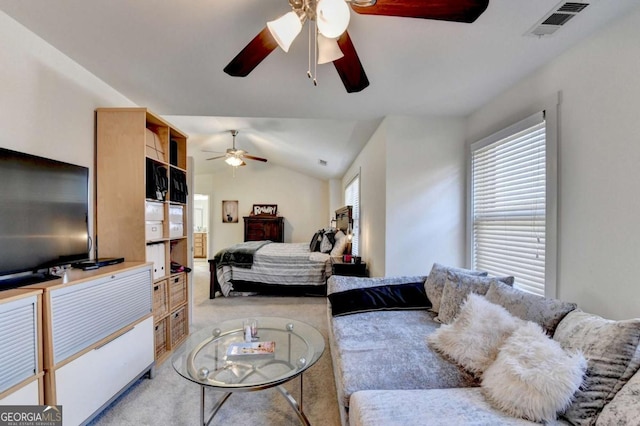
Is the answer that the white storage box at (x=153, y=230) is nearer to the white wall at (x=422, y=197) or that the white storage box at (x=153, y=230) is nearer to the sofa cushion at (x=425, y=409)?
the sofa cushion at (x=425, y=409)

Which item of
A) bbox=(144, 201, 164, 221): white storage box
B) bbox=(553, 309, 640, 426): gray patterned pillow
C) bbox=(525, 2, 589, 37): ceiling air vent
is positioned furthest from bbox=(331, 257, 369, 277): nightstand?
bbox=(525, 2, 589, 37): ceiling air vent

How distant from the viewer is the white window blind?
1.93 meters

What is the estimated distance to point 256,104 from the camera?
103 inches

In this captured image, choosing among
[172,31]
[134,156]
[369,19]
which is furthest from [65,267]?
[369,19]

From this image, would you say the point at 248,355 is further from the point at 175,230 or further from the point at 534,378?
the point at 175,230

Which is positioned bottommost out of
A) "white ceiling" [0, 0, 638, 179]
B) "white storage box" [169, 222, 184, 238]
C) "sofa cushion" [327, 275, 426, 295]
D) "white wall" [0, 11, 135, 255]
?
"sofa cushion" [327, 275, 426, 295]

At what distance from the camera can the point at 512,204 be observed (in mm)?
2199

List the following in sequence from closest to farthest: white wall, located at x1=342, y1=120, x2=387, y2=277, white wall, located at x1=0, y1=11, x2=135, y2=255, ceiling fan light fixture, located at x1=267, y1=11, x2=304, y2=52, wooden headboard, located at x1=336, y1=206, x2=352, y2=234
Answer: ceiling fan light fixture, located at x1=267, y1=11, x2=304, y2=52, white wall, located at x1=0, y1=11, x2=135, y2=255, white wall, located at x1=342, y1=120, x2=387, y2=277, wooden headboard, located at x1=336, y1=206, x2=352, y2=234

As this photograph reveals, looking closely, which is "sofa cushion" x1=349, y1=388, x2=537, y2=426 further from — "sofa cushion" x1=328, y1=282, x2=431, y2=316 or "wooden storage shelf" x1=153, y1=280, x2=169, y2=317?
"wooden storage shelf" x1=153, y1=280, x2=169, y2=317

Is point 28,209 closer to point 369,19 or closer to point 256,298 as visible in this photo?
point 369,19

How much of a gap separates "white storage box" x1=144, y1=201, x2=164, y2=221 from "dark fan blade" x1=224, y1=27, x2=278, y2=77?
4.48ft

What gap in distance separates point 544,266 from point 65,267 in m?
3.26

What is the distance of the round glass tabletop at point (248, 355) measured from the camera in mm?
1449

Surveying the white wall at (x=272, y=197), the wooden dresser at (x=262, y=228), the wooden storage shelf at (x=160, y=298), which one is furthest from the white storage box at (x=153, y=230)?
the white wall at (x=272, y=197)
